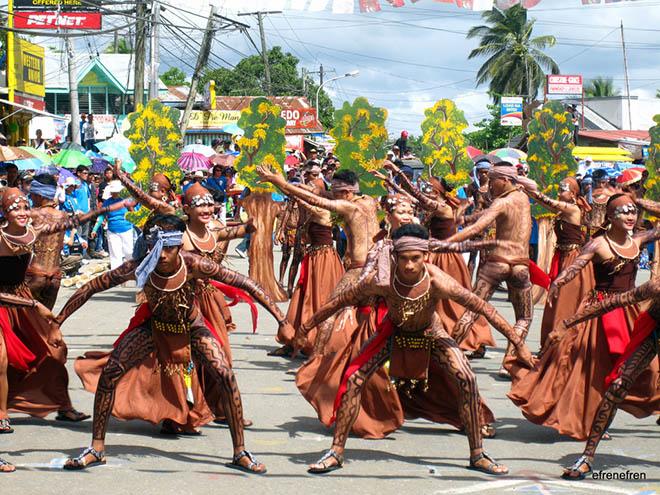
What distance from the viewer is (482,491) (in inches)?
252

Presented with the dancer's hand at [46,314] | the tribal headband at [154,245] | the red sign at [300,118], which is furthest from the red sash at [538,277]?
the red sign at [300,118]

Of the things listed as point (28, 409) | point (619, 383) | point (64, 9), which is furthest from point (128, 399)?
point (64, 9)

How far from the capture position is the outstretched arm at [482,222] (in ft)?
29.4

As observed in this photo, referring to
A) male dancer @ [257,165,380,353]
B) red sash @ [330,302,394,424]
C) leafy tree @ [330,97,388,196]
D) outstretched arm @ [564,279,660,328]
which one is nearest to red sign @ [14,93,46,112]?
leafy tree @ [330,97,388,196]

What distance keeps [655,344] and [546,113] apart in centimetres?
767

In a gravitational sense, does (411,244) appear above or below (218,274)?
above

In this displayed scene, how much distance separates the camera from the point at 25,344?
8203 mm

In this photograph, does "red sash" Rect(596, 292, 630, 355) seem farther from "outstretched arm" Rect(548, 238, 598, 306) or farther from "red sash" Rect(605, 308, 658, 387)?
"red sash" Rect(605, 308, 658, 387)

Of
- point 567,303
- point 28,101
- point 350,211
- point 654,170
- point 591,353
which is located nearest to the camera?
point 591,353

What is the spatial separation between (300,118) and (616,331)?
144ft

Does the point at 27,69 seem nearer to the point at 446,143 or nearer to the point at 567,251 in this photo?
the point at 446,143

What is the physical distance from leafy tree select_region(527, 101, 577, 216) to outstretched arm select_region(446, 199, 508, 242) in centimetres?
433

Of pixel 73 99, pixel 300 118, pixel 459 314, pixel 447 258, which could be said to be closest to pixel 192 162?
pixel 73 99

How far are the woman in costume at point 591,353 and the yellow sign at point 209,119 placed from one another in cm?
5140
